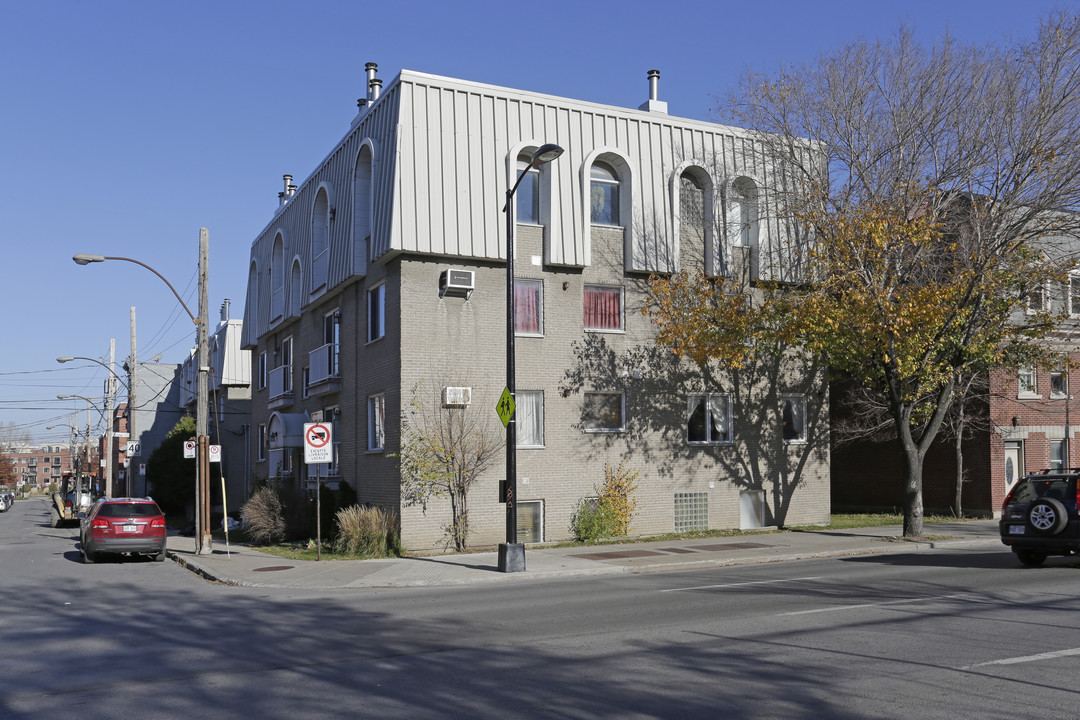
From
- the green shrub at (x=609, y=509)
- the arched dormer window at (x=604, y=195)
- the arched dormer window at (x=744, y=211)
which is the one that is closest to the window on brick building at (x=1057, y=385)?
the arched dormer window at (x=744, y=211)

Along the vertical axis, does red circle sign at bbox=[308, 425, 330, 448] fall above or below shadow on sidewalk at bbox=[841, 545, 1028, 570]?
above

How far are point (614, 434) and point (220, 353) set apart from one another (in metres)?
34.4

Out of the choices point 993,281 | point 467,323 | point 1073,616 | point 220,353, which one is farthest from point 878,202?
point 220,353

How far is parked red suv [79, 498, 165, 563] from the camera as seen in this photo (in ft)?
71.3

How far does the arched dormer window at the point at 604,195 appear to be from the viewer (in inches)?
943

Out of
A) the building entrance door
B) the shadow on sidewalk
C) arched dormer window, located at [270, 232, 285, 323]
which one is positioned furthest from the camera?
arched dormer window, located at [270, 232, 285, 323]

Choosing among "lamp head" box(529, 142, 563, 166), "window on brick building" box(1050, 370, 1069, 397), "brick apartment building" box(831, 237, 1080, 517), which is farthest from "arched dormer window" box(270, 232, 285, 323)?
"window on brick building" box(1050, 370, 1069, 397)

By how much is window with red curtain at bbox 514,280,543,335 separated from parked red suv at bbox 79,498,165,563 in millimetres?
9816

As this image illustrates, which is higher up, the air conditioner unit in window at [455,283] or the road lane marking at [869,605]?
the air conditioner unit in window at [455,283]

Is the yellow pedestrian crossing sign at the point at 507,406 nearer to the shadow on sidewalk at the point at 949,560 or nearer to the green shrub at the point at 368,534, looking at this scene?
the green shrub at the point at 368,534

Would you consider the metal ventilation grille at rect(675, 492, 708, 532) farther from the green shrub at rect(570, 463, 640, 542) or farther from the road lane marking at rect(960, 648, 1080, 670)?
the road lane marking at rect(960, 648, 1080, 670)

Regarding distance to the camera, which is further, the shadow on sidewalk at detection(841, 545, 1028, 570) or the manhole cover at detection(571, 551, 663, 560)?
the manhole cover at detection(571, 551, 663, 560)

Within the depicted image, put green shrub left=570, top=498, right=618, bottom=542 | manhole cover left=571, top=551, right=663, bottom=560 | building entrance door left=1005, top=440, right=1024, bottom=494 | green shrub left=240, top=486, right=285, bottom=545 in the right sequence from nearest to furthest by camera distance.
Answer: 1. manhole cover left=571, top=551, right=663, bottom=560
2. green shrub left=570, top=498, right=618, bottom=542
3. green shrub left=240, top=486, right=285, bottom=545
4. building entrance door left=1005, top=440, right=1024, bottom=494

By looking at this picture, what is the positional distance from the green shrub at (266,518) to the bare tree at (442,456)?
18.2ft
